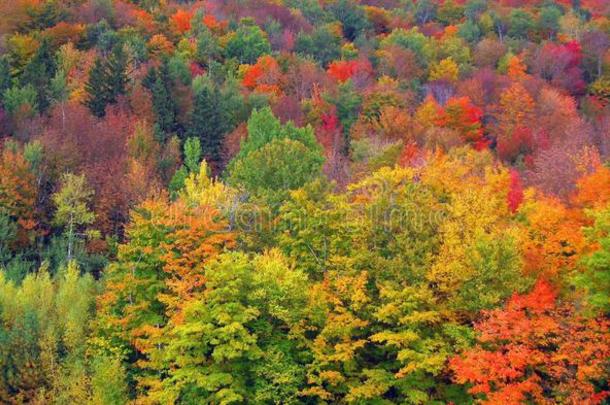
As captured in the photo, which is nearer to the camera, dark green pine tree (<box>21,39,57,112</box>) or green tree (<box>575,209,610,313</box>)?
green tree (<box>575,209,610,313</box>)

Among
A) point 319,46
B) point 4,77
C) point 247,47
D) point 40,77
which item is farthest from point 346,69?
point 4,77

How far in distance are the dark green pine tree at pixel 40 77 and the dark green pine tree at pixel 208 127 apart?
37.5 ft

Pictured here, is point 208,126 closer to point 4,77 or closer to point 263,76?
point 4,77

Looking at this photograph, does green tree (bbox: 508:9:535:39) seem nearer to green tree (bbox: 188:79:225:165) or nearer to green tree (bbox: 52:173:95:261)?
green tree (bbox: 188:79:225:165)

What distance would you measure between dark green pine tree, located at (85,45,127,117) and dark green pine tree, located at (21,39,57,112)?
3072mm

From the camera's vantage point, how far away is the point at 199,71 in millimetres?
77188

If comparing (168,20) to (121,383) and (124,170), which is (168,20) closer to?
(124,170)

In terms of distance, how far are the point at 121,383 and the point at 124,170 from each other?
2216 cm

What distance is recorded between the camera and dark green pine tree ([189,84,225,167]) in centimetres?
5778

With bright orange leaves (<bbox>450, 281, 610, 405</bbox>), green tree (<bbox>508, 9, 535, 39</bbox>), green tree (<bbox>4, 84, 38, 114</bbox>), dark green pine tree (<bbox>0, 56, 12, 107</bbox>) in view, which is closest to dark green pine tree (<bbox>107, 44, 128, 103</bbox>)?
green tree (<bbox>4, 84, 38, 114</bbox>)

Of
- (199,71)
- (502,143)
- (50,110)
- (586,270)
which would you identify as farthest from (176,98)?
(586,270)

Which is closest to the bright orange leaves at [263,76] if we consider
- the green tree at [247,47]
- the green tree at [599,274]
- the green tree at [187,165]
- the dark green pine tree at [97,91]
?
the green tree at [247,47]

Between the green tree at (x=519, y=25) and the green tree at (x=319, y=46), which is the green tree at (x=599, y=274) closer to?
the green tree at (x=319, y=46)

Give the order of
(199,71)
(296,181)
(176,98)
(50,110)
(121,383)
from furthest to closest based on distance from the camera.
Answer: (199,71) < (176,98) < (50,110) < (296,181) < (121,383)
